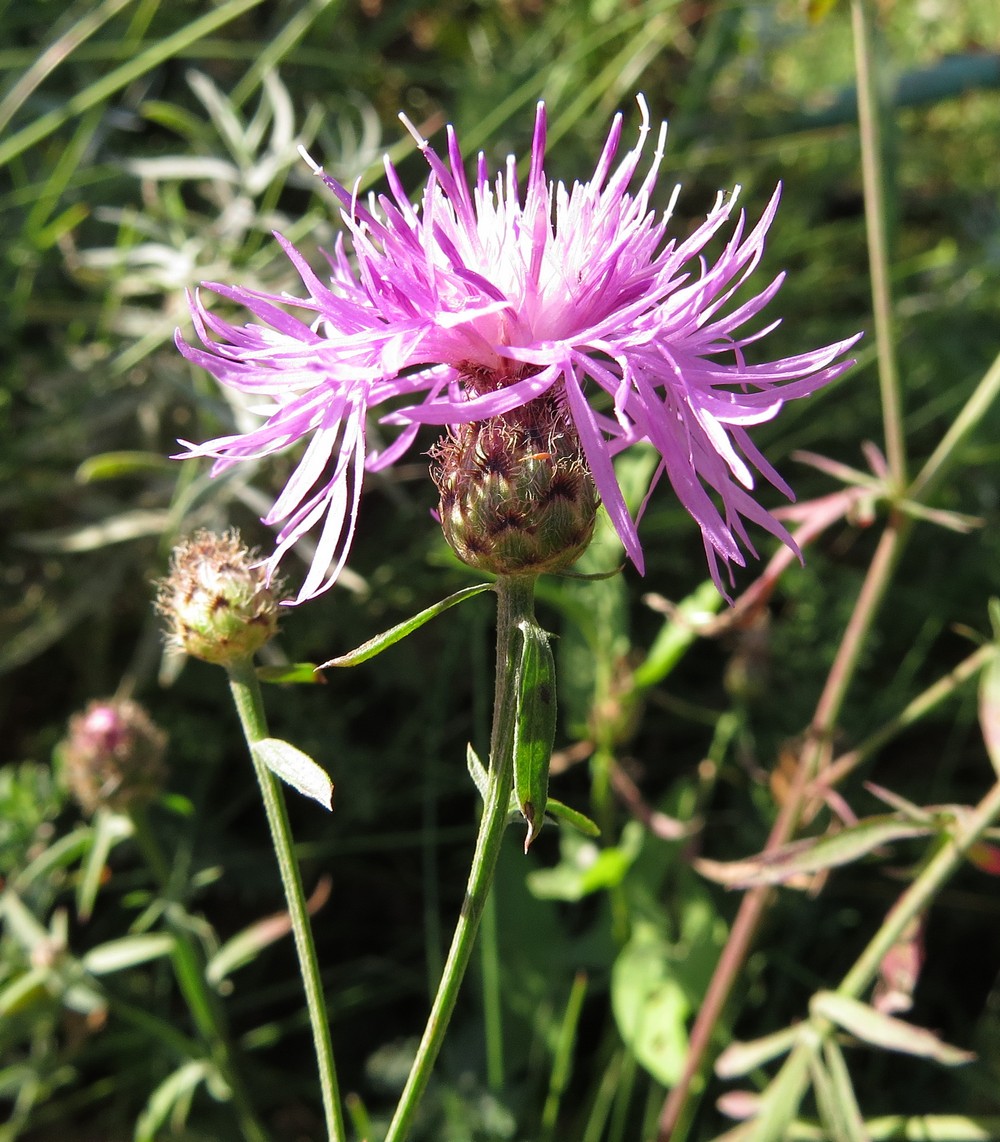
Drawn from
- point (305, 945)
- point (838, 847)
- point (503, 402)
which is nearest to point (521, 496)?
point (503, 402)

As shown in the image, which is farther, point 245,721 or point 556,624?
point 556,624

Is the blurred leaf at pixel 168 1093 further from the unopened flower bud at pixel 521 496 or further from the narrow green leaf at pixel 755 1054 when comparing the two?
the unopened flower bud at pixel 521 496

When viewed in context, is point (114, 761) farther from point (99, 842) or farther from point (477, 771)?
point (477, 771)

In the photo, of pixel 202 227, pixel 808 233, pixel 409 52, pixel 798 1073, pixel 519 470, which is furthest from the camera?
pixel 409 52

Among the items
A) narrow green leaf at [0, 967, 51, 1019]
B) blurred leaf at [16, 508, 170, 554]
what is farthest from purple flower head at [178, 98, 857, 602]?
blurred leaf at [16, 508, 170, 554]

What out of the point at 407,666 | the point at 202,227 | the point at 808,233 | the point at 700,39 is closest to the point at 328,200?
the point at 202,227

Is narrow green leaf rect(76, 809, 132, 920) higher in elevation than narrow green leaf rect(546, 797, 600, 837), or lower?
lower

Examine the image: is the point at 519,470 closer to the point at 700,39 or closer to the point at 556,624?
the point at 556,624

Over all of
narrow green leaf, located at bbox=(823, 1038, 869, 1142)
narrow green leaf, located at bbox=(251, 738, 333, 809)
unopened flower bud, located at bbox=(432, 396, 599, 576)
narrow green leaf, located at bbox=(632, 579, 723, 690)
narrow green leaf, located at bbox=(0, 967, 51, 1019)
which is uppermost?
unopened flower bud, located at bbox=(432, 396, 599, 576)

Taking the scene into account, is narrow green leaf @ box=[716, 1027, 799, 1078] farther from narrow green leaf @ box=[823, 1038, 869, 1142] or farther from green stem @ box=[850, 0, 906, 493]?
green stem @ box=[850, 0, 906, 493]
